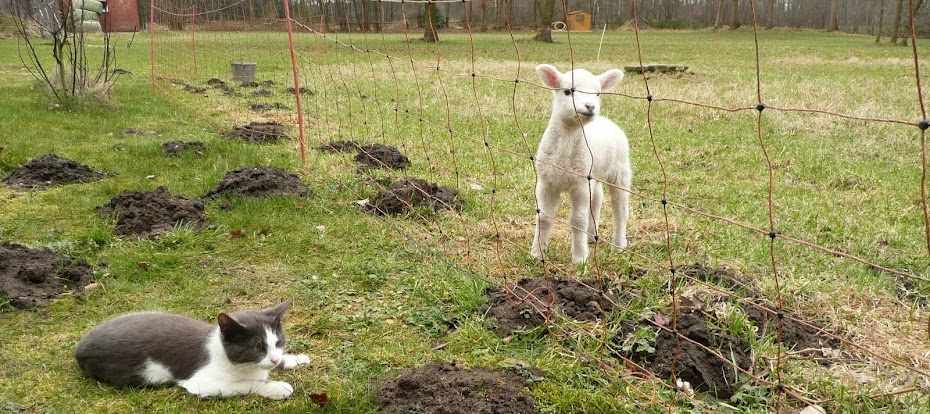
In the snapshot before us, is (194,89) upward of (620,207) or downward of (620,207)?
upward

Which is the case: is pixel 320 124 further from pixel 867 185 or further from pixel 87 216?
pixel 867 185

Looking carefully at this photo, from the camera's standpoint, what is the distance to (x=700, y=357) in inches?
125

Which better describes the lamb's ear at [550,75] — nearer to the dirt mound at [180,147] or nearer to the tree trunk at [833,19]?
the dirt mound at [180,147]

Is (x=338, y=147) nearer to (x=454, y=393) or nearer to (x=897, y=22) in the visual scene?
(x=454, y=393)

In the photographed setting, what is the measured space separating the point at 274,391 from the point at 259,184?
311cm

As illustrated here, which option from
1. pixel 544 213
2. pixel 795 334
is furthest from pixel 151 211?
pixel 795 334

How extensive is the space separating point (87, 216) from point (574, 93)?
402cm

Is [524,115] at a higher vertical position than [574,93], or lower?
lower

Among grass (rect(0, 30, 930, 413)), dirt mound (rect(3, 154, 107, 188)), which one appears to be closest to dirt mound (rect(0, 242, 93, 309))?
grass (rect(0, 30, 930, 413))

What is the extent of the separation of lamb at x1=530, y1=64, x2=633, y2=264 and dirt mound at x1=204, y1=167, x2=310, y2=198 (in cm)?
252

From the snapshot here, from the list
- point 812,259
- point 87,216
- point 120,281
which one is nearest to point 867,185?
point 812,259

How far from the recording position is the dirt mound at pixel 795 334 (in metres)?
3.39

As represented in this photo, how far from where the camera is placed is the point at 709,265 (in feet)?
14.3

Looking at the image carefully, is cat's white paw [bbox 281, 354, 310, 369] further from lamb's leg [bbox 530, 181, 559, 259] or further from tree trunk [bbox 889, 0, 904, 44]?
tree trunk [bbox 889, 0, 904, 44]
